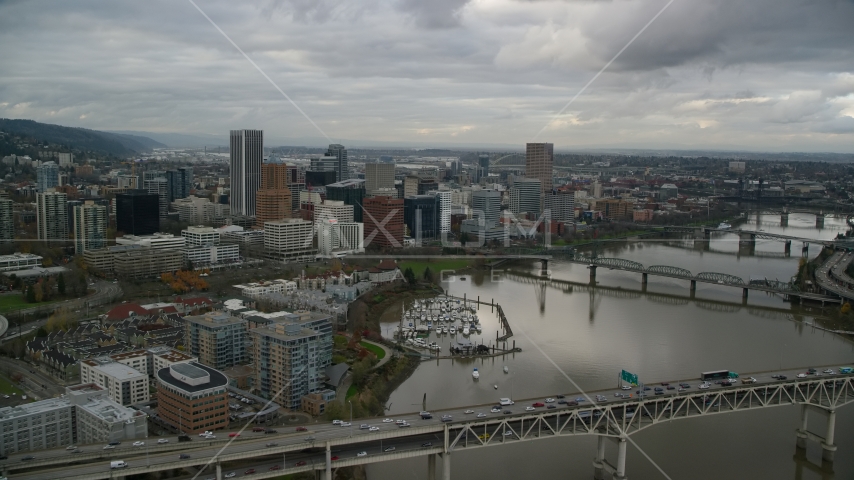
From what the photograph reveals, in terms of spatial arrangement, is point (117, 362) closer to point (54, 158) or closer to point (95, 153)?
point (54, 158)

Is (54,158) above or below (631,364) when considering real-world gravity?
above

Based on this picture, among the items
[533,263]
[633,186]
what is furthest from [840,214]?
[533,263]

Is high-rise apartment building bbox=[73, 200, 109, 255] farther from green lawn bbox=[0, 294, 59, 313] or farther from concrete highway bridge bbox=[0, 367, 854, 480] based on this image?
concrete highway bridge bbox=[0, 367, 854, 480]

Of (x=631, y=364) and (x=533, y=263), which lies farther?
(x=533, y=263)

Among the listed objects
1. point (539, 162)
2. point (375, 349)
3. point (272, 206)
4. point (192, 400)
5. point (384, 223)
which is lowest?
point (375, 349)

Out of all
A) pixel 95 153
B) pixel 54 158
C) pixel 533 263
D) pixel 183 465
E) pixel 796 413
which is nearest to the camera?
pixel 183 465

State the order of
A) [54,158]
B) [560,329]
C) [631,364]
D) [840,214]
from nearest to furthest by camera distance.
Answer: [631,364]
[560,329]
[54,158]
[840,214]

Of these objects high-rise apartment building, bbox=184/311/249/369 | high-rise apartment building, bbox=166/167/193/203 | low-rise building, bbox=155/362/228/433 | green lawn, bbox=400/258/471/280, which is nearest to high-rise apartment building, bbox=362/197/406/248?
green lawn, bbox=400/258/471/280

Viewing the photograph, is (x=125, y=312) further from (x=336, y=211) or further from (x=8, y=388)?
(x=336, y=211)

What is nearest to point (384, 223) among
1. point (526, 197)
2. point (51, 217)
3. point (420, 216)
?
point (420, 216)
